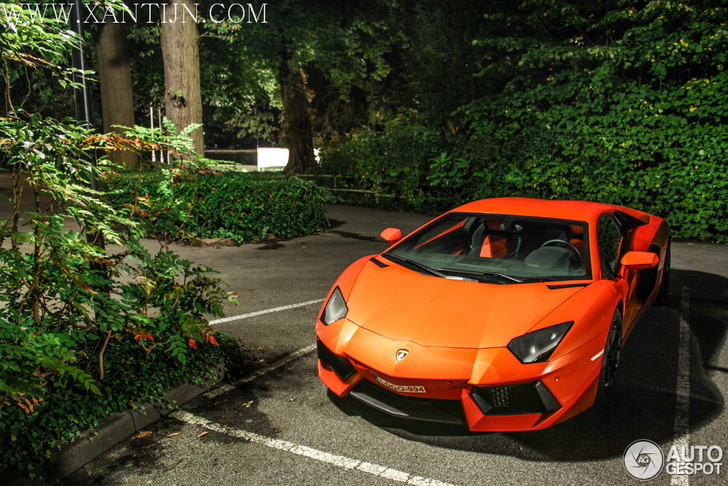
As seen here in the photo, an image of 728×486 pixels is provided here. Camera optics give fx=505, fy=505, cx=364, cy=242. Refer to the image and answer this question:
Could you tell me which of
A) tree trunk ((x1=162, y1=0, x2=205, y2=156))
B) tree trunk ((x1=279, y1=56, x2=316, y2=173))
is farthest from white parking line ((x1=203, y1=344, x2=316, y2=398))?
tree trunk ((x1=279, y1=56, x2=316, y2=173))

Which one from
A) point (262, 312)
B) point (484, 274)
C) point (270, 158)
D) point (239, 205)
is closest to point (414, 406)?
point (484, 274)

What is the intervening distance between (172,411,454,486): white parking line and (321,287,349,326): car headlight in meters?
0.80

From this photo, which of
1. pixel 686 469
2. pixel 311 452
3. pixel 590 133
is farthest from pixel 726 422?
pixel 590 133

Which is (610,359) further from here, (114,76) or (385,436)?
(114,76)

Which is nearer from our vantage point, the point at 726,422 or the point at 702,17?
the point at 726,422

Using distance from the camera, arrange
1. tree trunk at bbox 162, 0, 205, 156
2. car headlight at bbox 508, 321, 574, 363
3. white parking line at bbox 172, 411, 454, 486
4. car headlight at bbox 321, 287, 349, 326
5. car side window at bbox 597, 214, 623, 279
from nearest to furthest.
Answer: white parking line at bbox 172, 411, 454, 486, car headlight at bbox 508, 321, 574, 363, car headlight at bbox 321, 287, 349, 326, car side window at bbox 597, 214, 623, 279, tree trunk at bbox 162, 0, 205, 156

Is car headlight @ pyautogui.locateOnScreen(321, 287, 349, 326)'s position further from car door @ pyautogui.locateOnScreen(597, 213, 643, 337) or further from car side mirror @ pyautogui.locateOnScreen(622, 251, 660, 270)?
car side mirror @ pyautogui.locateOnScreen(622, 251, 660, 270)

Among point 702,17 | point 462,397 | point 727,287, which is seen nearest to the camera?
point 462,397

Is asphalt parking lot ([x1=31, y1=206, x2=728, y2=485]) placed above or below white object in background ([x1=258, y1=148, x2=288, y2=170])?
below

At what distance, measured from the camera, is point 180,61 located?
11211 mm

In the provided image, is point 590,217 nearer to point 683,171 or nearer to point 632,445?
point 632,445

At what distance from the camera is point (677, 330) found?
4.98 m

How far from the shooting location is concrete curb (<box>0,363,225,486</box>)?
8.32 feet

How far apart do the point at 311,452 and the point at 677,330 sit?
158 inches
